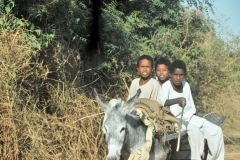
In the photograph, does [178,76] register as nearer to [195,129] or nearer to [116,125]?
[195,129]

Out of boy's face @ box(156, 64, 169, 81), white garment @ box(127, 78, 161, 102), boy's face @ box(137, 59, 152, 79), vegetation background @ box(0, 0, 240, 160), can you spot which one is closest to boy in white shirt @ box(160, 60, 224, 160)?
white garment @ box(127, 78, 161, 102)

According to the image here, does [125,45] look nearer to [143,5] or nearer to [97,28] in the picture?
[97,28]

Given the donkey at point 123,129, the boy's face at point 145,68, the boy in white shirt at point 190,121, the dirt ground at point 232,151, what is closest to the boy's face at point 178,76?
the boy in white shirt at point 190,121

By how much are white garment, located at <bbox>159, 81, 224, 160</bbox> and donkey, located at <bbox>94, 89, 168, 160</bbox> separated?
2.61 ft

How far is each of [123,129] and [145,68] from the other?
1.89 metres

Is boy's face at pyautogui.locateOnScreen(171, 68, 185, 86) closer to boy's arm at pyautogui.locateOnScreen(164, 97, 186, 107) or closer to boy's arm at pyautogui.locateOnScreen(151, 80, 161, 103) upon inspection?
boy's arm at pyautogui.locateOnScreen(151, 80, 161, 103)

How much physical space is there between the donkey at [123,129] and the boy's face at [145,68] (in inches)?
46.8

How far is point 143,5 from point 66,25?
2727mm

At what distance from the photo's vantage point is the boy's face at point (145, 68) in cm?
685

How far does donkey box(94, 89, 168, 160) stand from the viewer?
16.8ft

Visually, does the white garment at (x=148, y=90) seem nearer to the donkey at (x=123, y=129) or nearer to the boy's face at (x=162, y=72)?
the donkey at (x=123, y=129)

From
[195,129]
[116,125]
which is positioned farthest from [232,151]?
[116,125]

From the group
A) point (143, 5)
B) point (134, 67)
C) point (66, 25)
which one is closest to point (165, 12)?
point (143, 5)

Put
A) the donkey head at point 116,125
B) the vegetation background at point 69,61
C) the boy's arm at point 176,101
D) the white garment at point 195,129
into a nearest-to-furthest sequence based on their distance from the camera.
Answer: the donkey head at point 116,125 → the boy's arm at point 176,101 → the white garment at point 195,129 → the vegetation background at point 69,61
